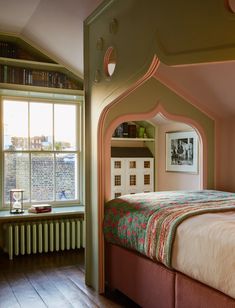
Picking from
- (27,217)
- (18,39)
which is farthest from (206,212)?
(18,39)

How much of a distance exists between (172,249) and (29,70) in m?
3.28

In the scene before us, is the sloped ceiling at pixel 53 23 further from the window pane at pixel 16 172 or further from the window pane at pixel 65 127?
the window pane at pixel 16 172

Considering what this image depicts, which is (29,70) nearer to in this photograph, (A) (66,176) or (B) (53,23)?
(B) (53,23)

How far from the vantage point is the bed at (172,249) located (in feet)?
6.93

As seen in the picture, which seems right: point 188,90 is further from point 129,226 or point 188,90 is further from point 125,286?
point 125,286

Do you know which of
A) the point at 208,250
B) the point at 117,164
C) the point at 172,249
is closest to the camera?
the point at 208,250

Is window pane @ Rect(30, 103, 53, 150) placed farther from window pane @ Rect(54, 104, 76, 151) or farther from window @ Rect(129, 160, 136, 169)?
window @ Rect(129, 160, 136, 169)

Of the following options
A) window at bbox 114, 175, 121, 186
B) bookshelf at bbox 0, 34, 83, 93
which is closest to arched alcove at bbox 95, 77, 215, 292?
window at bbox 114, 175, 121, 186

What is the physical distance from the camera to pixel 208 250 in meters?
2.15

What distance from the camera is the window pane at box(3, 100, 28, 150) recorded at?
4770 mm

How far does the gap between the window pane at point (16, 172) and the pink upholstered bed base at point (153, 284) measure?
196 cm

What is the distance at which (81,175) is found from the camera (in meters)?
5.17

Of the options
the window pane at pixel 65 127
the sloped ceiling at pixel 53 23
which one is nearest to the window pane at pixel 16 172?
the window pane at pixel 65 127

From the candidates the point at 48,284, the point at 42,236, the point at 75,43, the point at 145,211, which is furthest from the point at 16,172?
the point at 145,211
